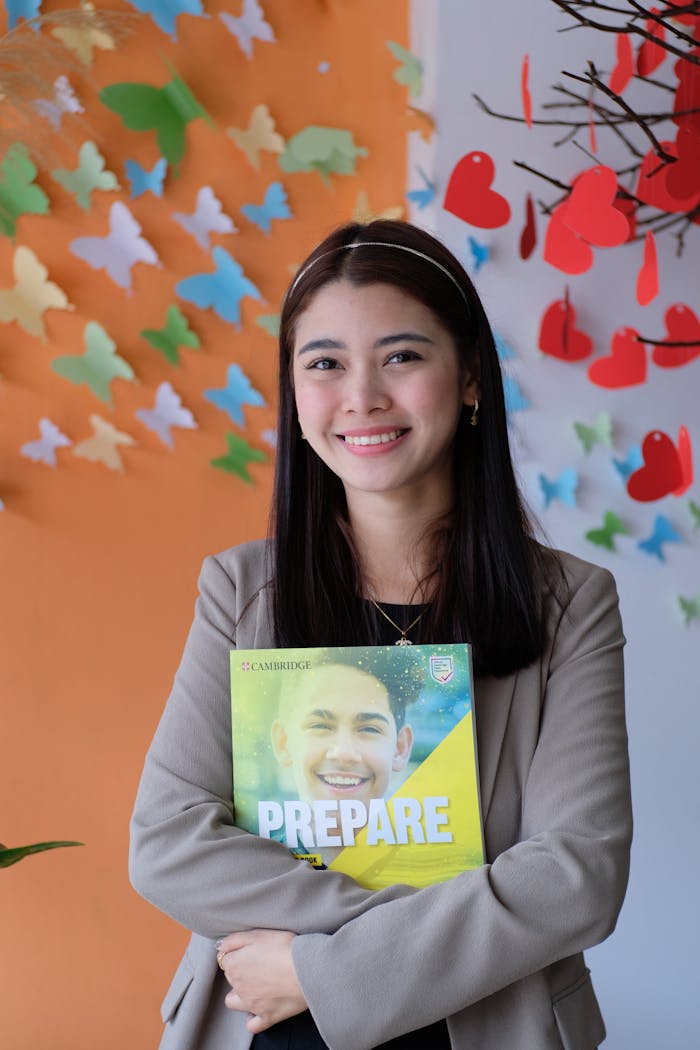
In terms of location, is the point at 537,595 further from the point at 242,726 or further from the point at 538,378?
the point at 538,378

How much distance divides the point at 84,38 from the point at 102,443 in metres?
0.82

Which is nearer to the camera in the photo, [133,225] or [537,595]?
[537,595]

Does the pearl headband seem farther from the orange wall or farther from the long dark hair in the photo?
the orange wall

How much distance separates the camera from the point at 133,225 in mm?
2426

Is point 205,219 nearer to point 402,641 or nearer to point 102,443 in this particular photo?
point 102,443

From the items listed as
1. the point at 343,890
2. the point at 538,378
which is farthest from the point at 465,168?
the point at 343,890

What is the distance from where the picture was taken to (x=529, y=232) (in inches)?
98.7

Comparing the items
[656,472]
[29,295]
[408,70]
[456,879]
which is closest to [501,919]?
[456,879]

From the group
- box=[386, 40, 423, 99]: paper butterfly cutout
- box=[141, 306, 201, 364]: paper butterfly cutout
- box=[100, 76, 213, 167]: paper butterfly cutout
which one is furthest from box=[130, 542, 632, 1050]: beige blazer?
box=[386, 40, 423, 99]: paper butterfly cutout

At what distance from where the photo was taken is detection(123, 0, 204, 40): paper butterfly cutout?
2.42 metres

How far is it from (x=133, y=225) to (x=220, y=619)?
1280mm

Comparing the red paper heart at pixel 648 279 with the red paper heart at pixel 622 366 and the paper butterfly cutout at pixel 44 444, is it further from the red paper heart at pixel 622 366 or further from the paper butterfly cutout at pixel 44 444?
the paper butterfly cutout at pixel 44 444

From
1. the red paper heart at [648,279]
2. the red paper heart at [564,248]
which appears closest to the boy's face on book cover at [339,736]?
the red paper heart at [648,279]

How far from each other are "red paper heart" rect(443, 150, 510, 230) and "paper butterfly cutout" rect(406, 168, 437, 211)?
0.72 ft
